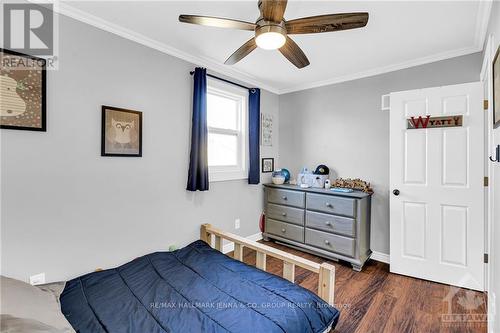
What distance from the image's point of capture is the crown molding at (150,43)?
1.91 meters

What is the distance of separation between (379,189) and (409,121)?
0.88 metres

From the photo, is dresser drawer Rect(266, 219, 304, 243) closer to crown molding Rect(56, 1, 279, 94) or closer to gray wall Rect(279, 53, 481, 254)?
gray wall Rect(279, 53, 481, 254)

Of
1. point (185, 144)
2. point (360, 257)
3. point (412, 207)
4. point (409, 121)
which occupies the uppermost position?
point (409, 121)

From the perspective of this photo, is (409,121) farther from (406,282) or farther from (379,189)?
(406,282)

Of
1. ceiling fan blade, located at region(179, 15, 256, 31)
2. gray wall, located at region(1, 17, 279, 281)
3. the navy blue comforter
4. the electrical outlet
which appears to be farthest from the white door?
the electrical outlet

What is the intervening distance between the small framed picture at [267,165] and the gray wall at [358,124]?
0.28 meters

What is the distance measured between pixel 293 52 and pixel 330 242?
2.22 meters

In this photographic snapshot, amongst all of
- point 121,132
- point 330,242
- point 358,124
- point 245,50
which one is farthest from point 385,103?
point 121,132

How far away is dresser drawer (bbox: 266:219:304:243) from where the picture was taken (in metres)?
3.27

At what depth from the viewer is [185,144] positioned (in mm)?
2705

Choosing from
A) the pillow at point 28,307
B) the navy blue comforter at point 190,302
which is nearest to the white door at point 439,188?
the navy blue comforter at point 190,302

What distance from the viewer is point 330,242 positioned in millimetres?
2980

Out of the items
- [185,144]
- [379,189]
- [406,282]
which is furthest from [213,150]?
[406,282]

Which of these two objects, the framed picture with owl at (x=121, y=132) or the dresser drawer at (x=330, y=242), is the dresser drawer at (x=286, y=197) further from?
the framed picture with owl at (x=121, y=132)
